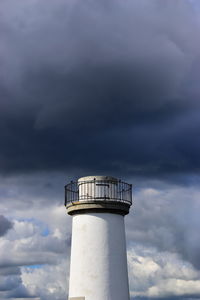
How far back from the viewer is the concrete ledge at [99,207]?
2488 cm

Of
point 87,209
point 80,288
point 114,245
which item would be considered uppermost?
point 87,209

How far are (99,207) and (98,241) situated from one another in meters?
1.77

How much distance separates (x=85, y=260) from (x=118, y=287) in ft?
7.18

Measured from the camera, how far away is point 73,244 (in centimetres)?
2547

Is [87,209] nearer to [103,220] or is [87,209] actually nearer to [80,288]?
[103,220]

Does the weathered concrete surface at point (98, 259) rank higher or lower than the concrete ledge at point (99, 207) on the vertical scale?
lower

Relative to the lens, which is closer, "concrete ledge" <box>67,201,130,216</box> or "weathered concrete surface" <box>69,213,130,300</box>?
"weathered concrete surface" <box>69,213,130,300</box>

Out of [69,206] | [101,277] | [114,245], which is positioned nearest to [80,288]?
[101,277]

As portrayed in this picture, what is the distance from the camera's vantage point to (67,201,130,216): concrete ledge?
2488cm

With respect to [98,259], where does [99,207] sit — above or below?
above

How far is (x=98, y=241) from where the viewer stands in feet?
80.7

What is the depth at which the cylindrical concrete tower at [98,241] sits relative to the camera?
947 inches

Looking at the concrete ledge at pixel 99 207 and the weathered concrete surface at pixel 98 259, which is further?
the concrete ledge at pixel 99 207

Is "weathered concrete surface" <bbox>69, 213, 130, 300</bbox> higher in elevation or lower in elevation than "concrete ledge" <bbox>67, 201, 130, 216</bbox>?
lower
